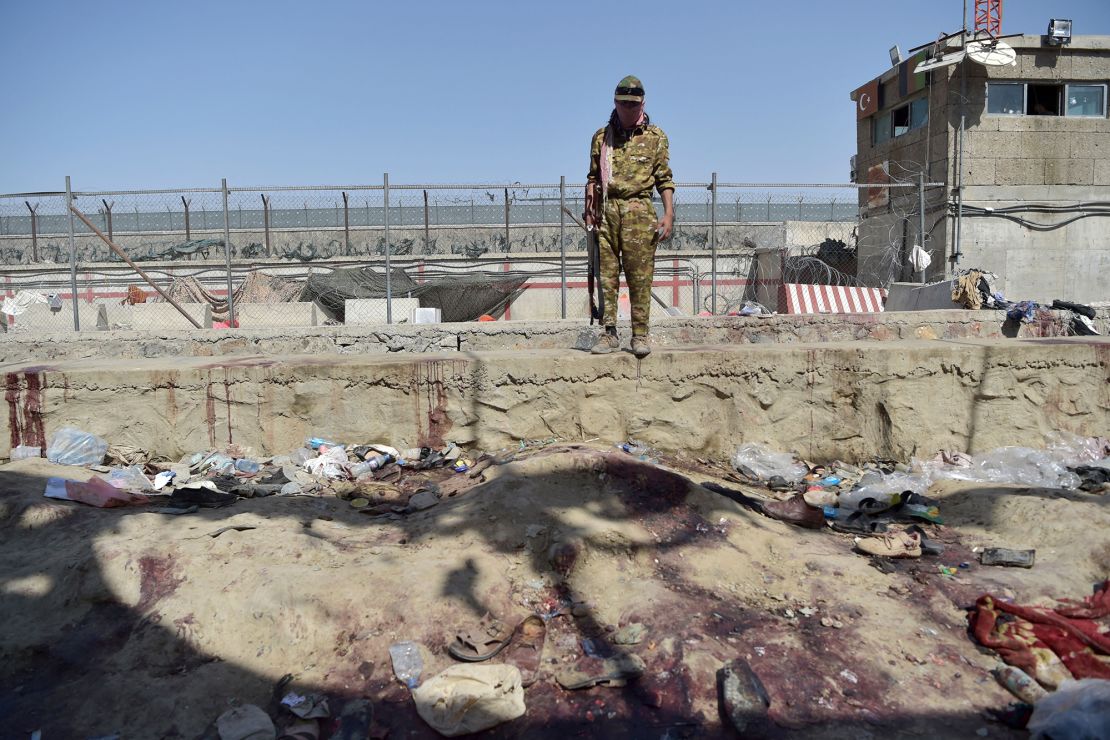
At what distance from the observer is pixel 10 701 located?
2629 mm

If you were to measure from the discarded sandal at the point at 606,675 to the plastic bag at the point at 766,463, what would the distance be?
2.55 metres

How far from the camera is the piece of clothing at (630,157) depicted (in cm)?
517

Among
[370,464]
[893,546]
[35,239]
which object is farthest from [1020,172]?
[35,239]

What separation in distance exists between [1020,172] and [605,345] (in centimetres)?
1190

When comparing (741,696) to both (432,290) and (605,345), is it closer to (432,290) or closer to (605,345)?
(605,345)

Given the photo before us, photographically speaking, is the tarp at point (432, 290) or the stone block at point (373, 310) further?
the tarp at point (432, 290)

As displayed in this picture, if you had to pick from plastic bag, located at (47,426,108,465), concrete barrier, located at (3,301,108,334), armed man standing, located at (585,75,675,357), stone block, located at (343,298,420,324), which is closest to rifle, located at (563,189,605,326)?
armed man standing, located at (585,75,675,357)

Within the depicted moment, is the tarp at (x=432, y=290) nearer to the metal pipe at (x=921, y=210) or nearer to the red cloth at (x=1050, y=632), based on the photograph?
the metal pipe at (x=921, y=210)

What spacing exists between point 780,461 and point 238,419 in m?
3.75

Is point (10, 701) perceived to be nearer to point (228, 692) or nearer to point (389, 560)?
point (228, 692)

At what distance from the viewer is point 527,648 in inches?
115

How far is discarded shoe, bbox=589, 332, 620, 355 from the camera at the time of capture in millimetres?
5234

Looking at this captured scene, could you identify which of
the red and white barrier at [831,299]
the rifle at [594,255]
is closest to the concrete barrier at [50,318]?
the rifle at [594,255]

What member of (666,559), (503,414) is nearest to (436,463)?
(503,414)
